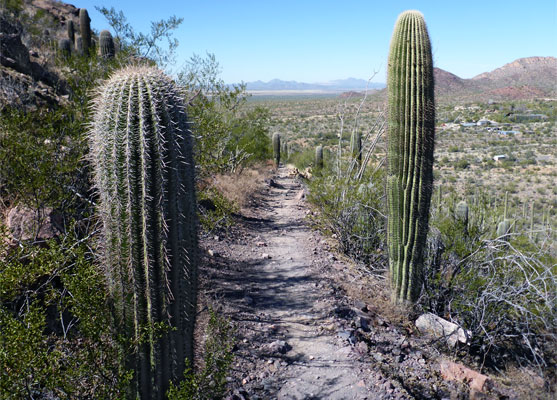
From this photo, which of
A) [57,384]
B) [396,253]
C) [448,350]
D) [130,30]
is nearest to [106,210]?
[57,384]

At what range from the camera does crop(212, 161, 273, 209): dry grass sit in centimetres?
1111

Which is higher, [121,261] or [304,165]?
[121,261]

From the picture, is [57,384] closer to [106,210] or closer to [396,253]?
[106,210]

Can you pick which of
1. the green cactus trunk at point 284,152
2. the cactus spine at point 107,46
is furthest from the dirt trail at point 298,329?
the green cactus trunk at point 284,152

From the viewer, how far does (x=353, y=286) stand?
678cm

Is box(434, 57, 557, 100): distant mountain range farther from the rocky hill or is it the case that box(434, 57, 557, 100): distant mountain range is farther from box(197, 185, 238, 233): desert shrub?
box(197, 185, 238, 233): desert shrub

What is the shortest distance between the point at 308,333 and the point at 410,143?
2.50 metres

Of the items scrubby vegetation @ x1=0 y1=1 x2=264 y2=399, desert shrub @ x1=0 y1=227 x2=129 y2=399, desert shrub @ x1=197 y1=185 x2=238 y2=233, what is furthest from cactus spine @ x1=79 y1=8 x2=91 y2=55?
desert shrub @ x1=0 y1=227 x2=129 y2=399

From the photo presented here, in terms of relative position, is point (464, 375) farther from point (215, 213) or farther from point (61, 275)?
point (215, 213)

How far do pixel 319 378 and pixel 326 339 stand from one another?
728 mm

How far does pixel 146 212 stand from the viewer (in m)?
3.07

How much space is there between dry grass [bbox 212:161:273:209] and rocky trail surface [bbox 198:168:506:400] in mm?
2549

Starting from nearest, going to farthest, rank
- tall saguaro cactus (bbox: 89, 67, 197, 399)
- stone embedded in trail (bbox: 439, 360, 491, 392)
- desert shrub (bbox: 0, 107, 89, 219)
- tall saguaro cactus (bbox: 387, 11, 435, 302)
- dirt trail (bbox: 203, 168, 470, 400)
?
tall saguaro cactus (bbox: 89, 67, 197, 399) → dirt trail (bbox: 203, 168, 470, 400) → stone embedded in trail (bbox: 439, 360, 491, 392) → desert shrub (bbox: 0, 107, 89, 219) → tall saguaro cactus (bbox: 387, 11, 435, 302)

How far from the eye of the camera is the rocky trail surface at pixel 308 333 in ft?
14.4
